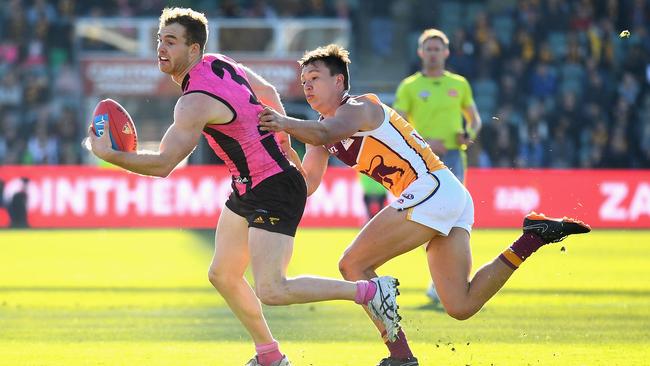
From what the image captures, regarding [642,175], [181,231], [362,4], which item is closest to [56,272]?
[181,231]

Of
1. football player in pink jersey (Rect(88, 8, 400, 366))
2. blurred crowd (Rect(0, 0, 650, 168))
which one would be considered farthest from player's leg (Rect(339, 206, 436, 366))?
blurred crowd (Rect(0, 0, 650, 168))

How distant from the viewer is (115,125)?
295 inches

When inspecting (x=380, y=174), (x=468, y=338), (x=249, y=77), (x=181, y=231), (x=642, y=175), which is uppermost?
(x=249, y=77)

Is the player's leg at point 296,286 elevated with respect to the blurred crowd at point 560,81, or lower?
elevated

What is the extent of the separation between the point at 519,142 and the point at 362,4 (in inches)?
228

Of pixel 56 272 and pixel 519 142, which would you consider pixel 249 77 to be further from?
pixel 519 142

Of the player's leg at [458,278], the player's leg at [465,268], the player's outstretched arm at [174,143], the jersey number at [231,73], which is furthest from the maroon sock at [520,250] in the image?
the player's outstretched arm at [174,143]

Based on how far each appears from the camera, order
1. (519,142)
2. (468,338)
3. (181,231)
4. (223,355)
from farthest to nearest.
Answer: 1. (519,142)
2. (181,231)
3. (468,338)
4. (223,355)

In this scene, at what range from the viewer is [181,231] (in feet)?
76.0

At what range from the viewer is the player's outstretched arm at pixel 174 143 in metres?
7.31

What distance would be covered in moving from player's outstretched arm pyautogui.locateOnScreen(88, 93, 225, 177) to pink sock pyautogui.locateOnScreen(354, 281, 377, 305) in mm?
1318

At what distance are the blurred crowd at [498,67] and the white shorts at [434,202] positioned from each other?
60.5 feet

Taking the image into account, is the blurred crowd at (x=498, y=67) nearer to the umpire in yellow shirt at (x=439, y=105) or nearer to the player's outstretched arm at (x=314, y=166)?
the umpire in yellow shirt at (x=439, y=105)

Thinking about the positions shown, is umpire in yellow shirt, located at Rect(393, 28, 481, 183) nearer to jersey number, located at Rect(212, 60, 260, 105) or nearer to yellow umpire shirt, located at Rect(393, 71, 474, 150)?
yellow umpire shirt, located at Rect(393, 71, 474, 150)
